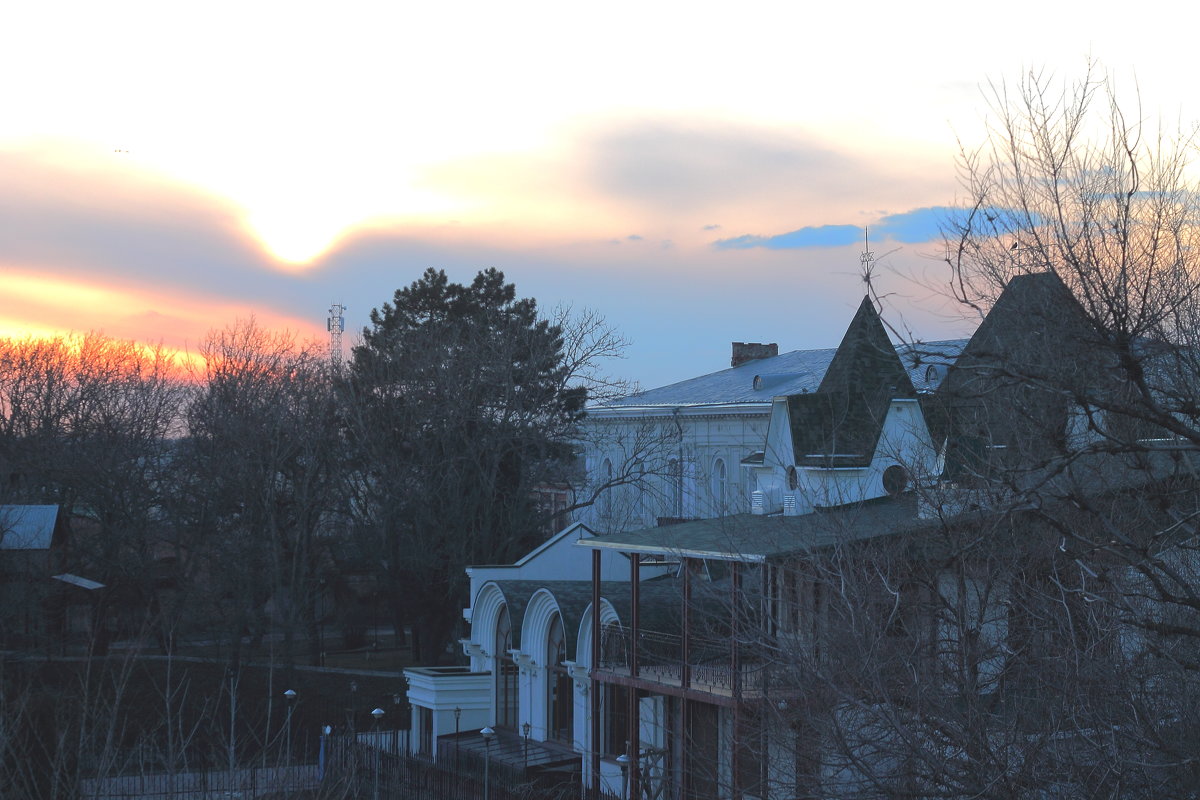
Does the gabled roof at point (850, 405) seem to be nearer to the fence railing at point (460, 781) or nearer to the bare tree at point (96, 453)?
the fence railing at point (460, 781)

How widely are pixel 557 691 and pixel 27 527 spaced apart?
74.3 feet

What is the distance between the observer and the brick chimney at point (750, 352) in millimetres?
65312

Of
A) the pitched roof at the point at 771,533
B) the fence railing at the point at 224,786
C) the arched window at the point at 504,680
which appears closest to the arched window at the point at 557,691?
the arched window at the point at 504,680

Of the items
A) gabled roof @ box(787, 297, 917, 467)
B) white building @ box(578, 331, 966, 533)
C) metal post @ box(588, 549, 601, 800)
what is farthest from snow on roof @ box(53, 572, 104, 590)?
gabled roof @ box(787, 297, 917, 467)

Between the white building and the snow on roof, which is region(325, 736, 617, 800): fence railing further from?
the white building

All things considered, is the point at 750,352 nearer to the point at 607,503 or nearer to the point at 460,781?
the point at 607,503

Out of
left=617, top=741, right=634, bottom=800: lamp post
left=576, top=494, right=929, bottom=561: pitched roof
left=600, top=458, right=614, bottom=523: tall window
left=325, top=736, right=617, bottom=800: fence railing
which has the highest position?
left=600, top=458, right=614, bottom=523: tall window

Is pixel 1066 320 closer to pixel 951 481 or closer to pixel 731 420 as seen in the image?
pixel 951 481

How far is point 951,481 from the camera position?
19.0m

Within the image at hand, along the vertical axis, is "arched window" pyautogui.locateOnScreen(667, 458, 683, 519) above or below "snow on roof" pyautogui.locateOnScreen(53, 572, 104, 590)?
above

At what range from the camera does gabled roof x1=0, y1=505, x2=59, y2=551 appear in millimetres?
41500

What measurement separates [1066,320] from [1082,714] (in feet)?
14.2

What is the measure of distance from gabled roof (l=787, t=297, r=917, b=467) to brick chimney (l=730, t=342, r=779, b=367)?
1290 inches

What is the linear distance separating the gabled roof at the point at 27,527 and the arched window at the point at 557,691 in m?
20.4
